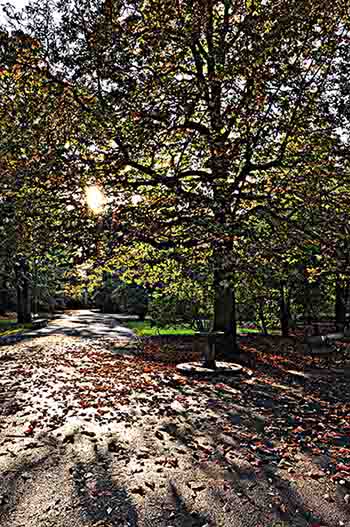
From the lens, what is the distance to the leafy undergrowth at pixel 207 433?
3887 mm

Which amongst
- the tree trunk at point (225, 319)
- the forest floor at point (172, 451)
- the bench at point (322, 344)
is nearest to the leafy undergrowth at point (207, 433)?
the forest floor at point (172, 451)

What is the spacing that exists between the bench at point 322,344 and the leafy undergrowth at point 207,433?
4875 millimetres

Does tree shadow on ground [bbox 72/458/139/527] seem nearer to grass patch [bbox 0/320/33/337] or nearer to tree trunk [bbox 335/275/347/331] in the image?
grass patch [bbox 0/320/33/337]

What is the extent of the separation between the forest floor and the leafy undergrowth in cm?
2

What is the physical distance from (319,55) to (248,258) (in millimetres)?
4276

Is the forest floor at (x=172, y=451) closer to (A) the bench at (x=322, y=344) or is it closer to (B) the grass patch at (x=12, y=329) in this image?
(A) the bench at (x=322, y=344)

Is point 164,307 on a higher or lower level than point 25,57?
lower

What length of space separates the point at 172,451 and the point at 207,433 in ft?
2.92

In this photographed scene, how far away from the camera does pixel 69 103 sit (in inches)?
320

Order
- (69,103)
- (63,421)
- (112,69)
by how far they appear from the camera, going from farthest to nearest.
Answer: (69,103)
(112,69)
(63,421)

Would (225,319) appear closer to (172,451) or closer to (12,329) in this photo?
(172,451)

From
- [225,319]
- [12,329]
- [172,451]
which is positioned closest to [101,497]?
[172,451]

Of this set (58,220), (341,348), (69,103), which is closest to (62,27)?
(69,103)

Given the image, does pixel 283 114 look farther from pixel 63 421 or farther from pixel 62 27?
pixel 63 421
